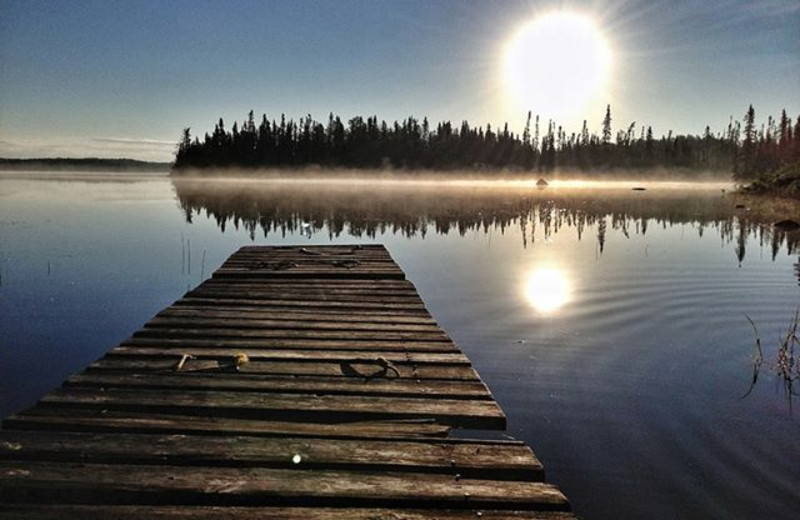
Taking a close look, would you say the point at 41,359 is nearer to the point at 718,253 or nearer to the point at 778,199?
the point at 718,253

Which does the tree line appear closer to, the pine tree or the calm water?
the pine tree

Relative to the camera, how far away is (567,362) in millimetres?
7805

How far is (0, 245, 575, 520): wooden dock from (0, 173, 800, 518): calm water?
5.05ft

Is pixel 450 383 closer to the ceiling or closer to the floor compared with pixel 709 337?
closer to the ceiling

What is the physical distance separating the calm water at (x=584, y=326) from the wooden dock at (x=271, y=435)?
5.05ft

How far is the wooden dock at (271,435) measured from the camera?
9.64 ft

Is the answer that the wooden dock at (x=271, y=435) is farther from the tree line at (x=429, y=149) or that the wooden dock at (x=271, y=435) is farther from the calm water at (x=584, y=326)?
the tree line at (x=429, y=149)

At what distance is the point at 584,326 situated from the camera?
378 inches

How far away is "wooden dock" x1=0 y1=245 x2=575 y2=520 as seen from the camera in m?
2.94

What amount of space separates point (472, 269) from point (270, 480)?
12.8 meters

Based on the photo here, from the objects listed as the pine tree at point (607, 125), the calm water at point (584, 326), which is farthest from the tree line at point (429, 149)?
the calm water at point (584, 326)

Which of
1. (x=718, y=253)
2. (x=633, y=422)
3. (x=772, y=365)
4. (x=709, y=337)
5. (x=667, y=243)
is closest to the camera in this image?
(x=633, y=422)

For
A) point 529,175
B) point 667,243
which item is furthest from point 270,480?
point 529,175

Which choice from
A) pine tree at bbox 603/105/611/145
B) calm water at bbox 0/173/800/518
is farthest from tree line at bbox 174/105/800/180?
calm water at bbox 0/173/800/518
